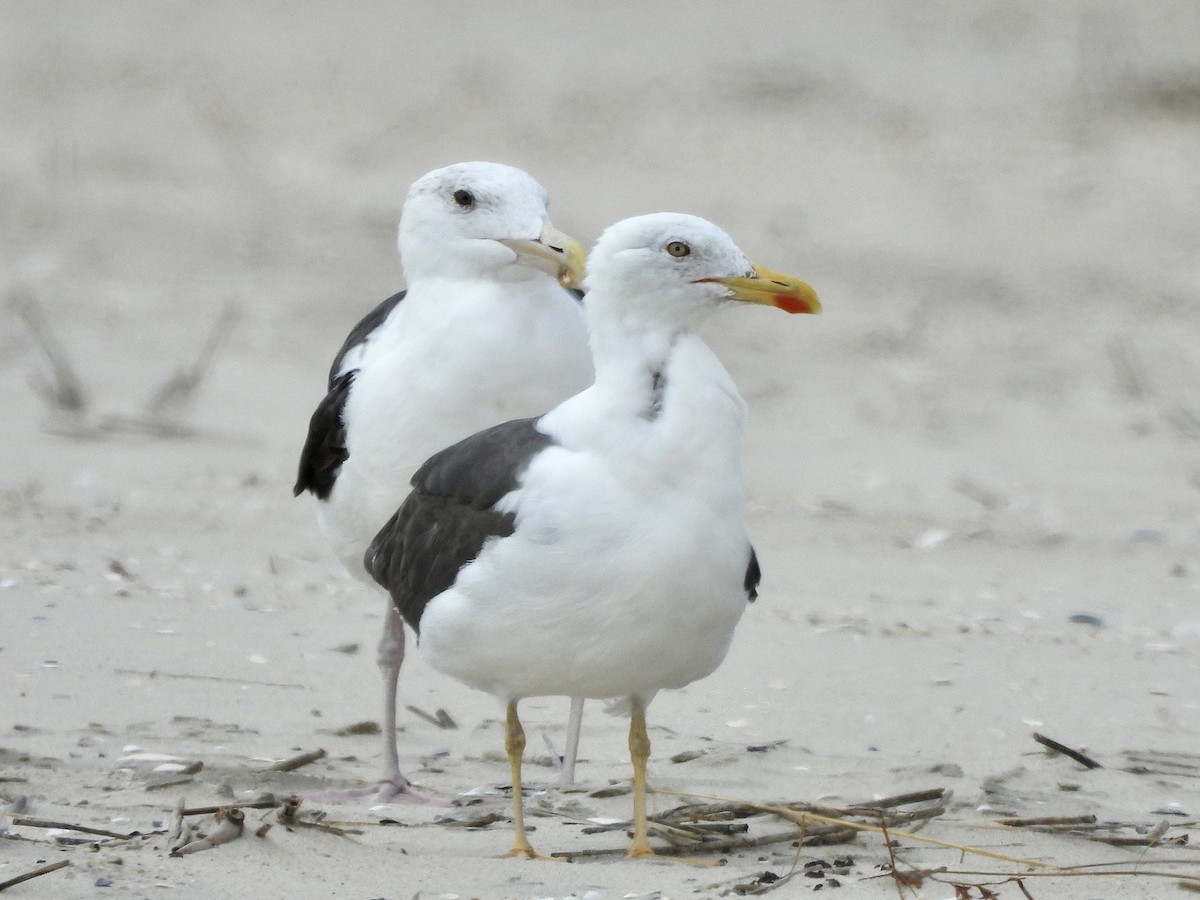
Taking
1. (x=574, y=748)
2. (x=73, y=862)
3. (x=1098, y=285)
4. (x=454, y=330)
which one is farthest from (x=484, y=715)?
(x=1098, y=285)

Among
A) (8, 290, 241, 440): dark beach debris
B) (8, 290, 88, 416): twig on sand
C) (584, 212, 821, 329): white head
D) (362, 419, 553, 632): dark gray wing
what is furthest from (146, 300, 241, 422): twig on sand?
(584, 212, 821, 329): white head

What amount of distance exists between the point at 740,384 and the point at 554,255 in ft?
23.0

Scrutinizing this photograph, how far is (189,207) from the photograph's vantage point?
49.1 ft

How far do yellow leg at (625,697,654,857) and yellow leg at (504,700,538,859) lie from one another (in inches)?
10.6

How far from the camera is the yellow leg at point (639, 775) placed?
16.6ft

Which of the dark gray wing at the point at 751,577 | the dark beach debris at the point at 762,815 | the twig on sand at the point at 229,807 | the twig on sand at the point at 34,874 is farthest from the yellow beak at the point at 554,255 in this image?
the twig on sand at the point at 34,874

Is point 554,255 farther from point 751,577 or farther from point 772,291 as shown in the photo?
point 751,577

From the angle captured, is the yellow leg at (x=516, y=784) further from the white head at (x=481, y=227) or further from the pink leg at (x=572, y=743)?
the white head at (x=481, y=227)

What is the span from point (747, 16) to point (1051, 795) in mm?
12140

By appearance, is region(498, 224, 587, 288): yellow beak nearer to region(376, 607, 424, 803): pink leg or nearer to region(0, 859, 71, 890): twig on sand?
region(376, 607, 424, 803): pink leg

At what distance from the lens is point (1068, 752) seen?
594 cm

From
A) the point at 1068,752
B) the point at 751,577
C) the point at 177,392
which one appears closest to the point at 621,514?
A: the point at 751,577

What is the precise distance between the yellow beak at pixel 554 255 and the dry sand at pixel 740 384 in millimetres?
1542

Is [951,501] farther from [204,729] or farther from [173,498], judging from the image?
[204,729]
